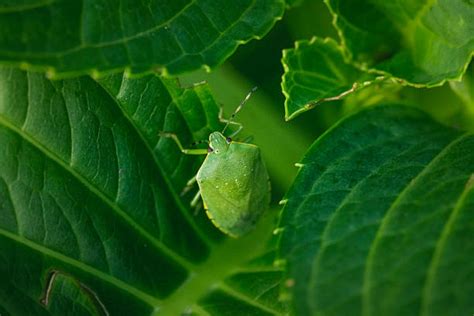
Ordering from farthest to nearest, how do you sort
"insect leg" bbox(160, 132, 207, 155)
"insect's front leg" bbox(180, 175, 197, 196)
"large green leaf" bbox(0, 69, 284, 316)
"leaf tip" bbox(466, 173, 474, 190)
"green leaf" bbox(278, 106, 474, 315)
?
1. "insect's front leg" bbox(180, 175, 197, 196)
2. "insect leg" bbox(160, 132, 207, 155)
3. "large green leaf" bbox(0, 69, 284, 316)
4. "leaf tip" bbox(466, 173, 474, 190)
5. "green leaf" bbox(278, 106, 474, 315)

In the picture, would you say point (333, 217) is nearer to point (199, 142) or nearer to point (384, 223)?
point (384, 223)

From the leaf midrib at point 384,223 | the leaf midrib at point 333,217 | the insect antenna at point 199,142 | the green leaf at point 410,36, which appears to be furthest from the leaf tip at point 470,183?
the insect antenna at point 199,142

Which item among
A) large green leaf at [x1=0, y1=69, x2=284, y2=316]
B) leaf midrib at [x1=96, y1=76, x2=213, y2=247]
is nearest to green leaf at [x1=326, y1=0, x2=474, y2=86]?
large green leaf at [x1=0, y1=69, x2=284, y2=316]

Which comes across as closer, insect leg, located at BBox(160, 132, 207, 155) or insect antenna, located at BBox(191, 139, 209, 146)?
insect leg, located at BBox(160, 132, 207, 155)

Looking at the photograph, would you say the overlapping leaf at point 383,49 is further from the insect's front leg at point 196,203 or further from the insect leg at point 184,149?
Answer: the insect's front leg at point 196,203

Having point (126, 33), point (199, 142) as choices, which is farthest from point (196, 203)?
point (126, 33)

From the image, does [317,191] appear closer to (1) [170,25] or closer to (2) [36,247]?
(1) [170,25]

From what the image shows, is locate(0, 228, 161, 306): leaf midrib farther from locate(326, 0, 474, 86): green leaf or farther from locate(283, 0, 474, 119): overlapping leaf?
locate(326, 0, 474, 86): green leaf
